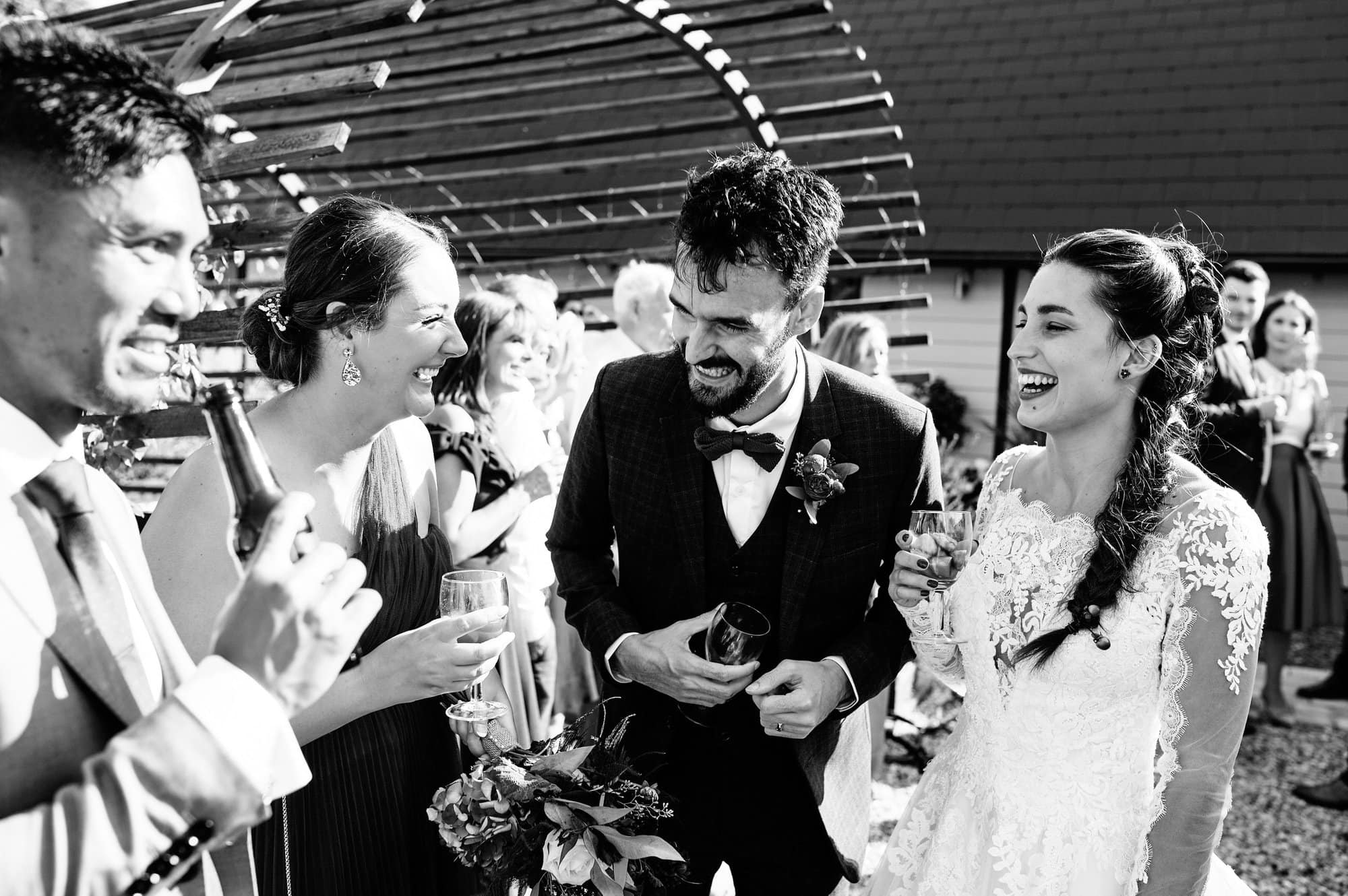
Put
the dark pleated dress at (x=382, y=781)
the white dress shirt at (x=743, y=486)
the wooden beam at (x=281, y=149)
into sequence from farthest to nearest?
the wooden beam at (x=281, y=149), the white dress shirt at (x=743, y=486), the dark pleated dress at (x=382, y=781)

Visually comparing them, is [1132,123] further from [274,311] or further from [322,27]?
[274,311]

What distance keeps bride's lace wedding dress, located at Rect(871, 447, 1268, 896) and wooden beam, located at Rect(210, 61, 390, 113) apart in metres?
2.75

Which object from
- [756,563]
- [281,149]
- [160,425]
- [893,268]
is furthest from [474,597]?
[893,268]

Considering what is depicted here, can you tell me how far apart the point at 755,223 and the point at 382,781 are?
1671mm

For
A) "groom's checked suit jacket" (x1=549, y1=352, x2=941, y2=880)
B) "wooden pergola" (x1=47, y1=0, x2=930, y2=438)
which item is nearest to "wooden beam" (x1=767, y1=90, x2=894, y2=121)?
"wooden pergola" (x1=47, y1=0, x2=930, y2=438)

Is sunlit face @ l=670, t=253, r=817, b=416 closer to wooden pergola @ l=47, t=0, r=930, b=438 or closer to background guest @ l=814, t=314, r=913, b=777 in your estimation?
wooden pergola @ l=47, t=0, r=930, b=438

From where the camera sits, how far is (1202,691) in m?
2.19

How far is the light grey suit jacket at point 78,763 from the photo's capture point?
1102mm

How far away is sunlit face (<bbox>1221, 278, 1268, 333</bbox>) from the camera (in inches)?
254

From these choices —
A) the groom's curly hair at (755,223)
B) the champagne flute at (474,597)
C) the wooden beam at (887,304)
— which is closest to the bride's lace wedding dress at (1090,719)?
the groom's curly hair at (755,223)

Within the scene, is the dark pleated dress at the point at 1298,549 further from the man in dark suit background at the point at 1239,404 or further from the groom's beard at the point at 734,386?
the groom's beard at the point at 734,386

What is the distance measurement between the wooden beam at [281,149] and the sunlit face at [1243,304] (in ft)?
18.0

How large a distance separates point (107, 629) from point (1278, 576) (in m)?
7.04

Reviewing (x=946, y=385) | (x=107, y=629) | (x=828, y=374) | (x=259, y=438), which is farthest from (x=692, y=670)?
(x=946, y=385)
